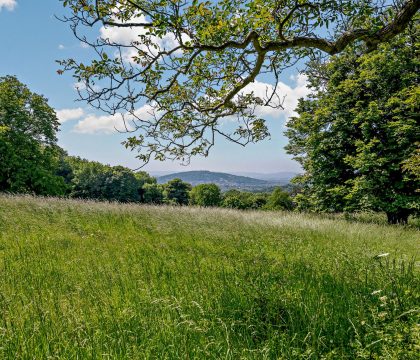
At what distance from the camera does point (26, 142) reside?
2523 centimetres

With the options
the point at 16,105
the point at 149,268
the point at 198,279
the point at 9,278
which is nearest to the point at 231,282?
the point at 198,279

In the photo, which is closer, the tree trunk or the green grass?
the green grass

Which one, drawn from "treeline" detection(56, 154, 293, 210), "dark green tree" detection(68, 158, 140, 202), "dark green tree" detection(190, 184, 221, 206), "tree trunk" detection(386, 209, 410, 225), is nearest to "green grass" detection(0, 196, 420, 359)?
"tree trunk" detection(386, 209, 410, 225)

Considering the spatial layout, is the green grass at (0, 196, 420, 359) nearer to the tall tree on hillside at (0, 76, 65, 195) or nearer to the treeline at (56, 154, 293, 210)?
the tall tree on hillside at (0, 76, 65, 195)

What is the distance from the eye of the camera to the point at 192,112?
5375mm

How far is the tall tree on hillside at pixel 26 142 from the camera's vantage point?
24.2 meters

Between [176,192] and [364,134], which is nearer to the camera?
[364,134]

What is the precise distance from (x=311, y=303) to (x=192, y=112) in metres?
3.88

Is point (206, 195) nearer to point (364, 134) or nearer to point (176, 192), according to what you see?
point (176, 192)

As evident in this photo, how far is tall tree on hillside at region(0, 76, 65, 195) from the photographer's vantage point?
79.6ft

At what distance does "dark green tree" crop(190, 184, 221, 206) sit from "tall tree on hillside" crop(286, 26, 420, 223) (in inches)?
1698

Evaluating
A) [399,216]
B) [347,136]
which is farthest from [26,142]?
[399,216]

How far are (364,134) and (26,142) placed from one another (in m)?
27.6

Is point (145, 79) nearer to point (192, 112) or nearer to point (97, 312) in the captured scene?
point (192, 112)
